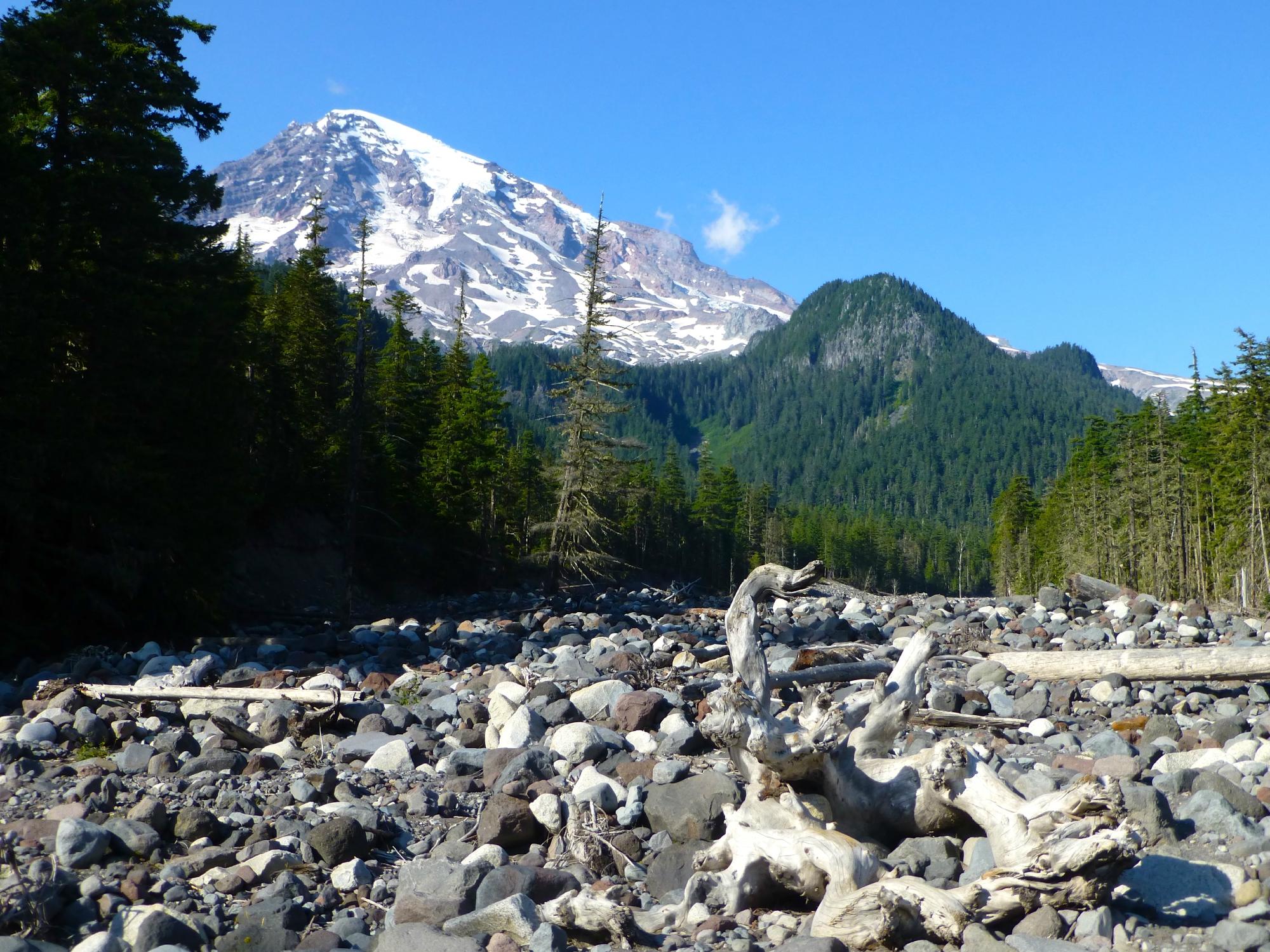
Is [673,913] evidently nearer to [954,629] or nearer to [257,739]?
[257,739]

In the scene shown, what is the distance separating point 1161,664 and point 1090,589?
9672 millimetres

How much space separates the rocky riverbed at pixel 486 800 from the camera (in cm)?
447

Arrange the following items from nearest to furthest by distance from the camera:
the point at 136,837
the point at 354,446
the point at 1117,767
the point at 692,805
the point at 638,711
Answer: the point at 136,837 → the point at 692,805 → the point at 1117,767 → the point at 638,711 → the point at 354,446

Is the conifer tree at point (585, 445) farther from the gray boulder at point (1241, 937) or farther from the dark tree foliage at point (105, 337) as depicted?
the gray boulder at point (1241, 937)

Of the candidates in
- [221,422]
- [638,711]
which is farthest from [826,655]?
[221,422]

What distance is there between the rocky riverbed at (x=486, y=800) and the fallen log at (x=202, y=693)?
12 cm

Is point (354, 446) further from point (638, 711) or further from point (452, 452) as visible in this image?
point (452, 452)

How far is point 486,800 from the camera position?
6.16 m

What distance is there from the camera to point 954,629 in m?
14.8

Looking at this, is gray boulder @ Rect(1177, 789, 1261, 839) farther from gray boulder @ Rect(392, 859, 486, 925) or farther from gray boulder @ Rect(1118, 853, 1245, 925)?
gray boulder @ Rect(392, 859, 486, 925)

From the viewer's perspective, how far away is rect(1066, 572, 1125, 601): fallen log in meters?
19.1

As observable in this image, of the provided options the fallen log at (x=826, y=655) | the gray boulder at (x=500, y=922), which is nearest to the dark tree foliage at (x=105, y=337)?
the fallen log at (x=826, y=655)

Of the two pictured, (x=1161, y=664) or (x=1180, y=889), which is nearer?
(x=1180, y=889)

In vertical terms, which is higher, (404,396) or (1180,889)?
(404,396)
